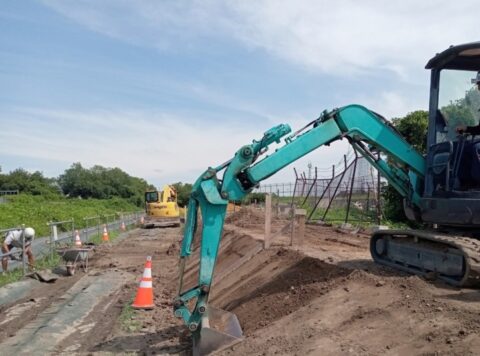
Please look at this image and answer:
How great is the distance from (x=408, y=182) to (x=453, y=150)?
3.44 feet

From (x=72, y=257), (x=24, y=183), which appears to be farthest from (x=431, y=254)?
(x=24, y=183)

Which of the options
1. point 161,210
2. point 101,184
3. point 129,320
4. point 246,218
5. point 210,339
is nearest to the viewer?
point 210,339

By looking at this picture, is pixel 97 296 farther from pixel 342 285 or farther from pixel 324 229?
pixel 324 229

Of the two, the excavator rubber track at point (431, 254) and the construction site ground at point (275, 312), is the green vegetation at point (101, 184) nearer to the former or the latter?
the construction site ground at point (275, 312)

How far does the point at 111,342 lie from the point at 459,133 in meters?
5.44

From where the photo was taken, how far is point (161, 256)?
1808 centimetres

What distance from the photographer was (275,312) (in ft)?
23.4

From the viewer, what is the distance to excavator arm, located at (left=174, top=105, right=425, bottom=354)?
6375mm

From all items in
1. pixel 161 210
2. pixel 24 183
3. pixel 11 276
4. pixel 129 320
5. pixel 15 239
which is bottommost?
pixel 129 320

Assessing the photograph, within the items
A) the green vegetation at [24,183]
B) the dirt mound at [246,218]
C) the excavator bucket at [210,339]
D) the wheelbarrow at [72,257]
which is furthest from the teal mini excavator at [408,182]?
the green vegetation at [24,183]

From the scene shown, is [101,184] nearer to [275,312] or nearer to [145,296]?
[145,296]

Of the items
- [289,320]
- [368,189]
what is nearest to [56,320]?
[289,320]

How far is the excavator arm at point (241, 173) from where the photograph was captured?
6375 millimetres

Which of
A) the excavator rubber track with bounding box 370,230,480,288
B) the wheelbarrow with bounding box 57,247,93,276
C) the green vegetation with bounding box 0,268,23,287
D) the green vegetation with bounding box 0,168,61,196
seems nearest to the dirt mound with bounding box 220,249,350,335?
the excavator rubber track with bounding box 370,230,480,288
